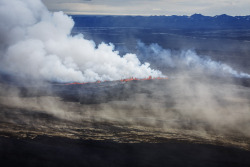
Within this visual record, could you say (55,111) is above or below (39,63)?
below

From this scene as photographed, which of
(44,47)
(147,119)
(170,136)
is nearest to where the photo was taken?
(170,136)

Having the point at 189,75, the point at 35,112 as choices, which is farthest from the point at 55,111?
the point at 189,75

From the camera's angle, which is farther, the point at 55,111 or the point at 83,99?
the point at 83,99

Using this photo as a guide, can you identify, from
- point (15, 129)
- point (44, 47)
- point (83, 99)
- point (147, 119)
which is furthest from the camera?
point (44, 47)

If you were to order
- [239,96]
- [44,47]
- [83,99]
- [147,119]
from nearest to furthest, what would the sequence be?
1. [147,119]
2. [83,99]
3. [239,96]
4. [44,47]

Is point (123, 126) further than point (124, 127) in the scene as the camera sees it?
Yes

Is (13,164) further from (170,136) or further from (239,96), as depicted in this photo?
(239,96)

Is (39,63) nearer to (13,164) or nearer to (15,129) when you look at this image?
(15,129)

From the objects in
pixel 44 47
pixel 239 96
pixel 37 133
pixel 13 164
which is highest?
pixel 44 47

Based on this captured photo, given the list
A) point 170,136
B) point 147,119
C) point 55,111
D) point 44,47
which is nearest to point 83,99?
point 55,111
